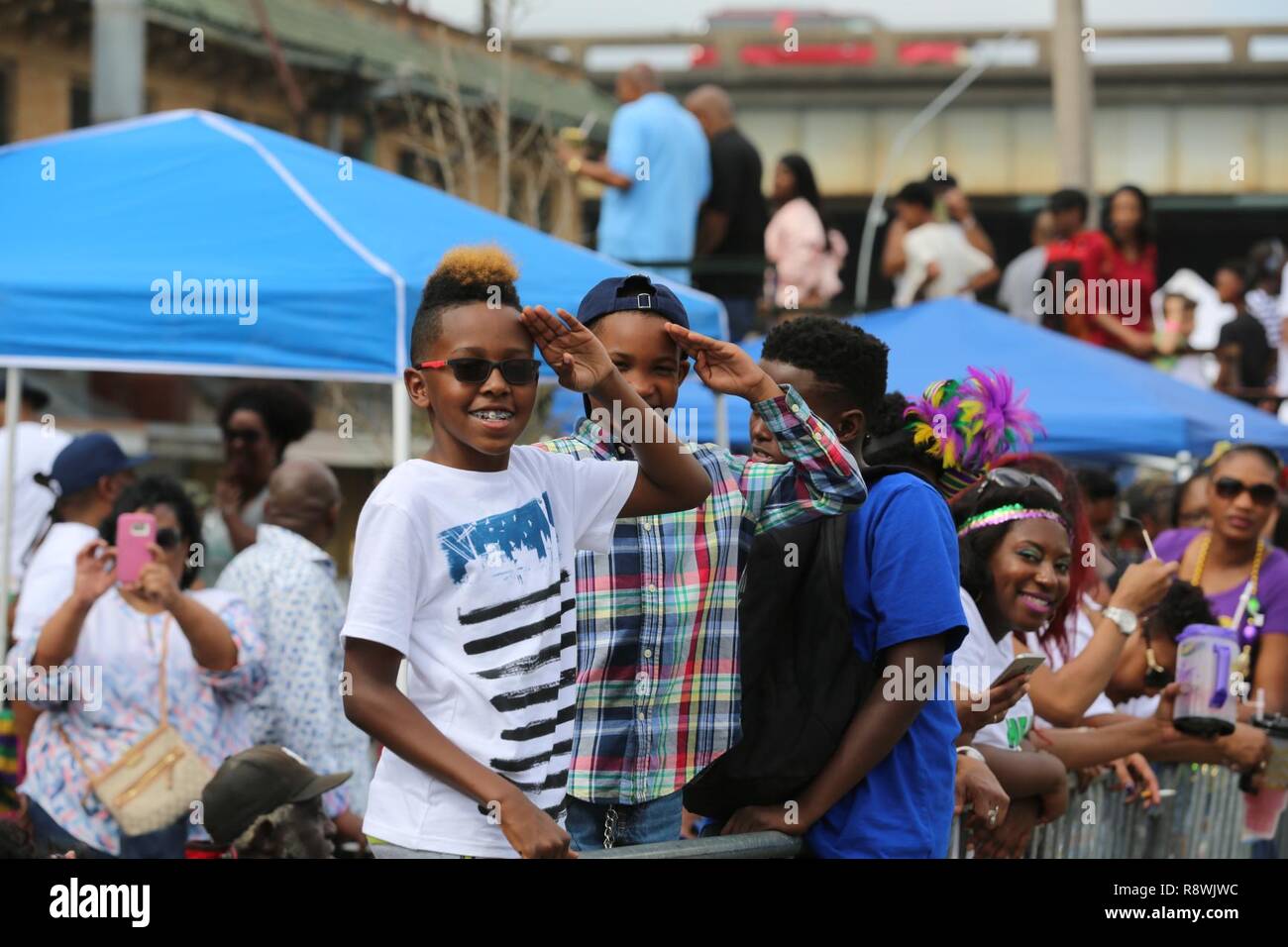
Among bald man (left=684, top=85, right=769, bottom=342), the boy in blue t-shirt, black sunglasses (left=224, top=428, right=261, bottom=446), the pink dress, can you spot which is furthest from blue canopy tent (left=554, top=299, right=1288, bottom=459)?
the boy in blue t-shirt

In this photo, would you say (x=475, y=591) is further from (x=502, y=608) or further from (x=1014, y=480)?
(x=1014, y=480)

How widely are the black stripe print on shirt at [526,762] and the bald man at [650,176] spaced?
7.50 meters

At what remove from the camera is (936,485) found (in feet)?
15.6

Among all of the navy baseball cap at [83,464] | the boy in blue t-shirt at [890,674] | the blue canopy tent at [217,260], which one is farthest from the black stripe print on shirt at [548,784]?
the navy baseball cap at [83,464]

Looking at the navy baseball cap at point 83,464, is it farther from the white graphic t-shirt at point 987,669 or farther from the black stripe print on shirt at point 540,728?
the black stripe print on shirt at point 540,728

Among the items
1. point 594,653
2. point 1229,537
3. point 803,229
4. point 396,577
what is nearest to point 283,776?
point 594,653

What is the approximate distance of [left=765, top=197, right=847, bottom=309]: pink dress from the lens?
461 inches

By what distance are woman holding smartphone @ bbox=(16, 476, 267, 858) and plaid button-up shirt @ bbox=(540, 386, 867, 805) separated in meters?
2.40

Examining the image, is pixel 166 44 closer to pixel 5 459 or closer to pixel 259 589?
pixel 5 459

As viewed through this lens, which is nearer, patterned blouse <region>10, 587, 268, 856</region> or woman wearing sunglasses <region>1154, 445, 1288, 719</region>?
patterned blouse <region>10, 587, 268, 856</region>

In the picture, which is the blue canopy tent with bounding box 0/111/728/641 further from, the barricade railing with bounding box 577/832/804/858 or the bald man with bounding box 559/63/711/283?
the bald man with bounding box 559/63/711/283

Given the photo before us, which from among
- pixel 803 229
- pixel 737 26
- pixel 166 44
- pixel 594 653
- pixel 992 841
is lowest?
pixel 992 841

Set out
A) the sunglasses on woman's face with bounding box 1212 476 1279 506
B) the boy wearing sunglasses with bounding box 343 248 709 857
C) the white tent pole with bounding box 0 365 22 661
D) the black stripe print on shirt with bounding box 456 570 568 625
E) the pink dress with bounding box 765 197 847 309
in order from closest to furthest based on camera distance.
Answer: the boy wearing sunglasses with bounding box 343 248 709 857 → the black stripe print on shirt with bounding box 456 570 568 625 → the white tent pole with bounding box 0 365 22 661 → the sunglasses on woman's face with bounding box 1212 476 1279 506 → the pink dress with bounding box 765 197 847 309
